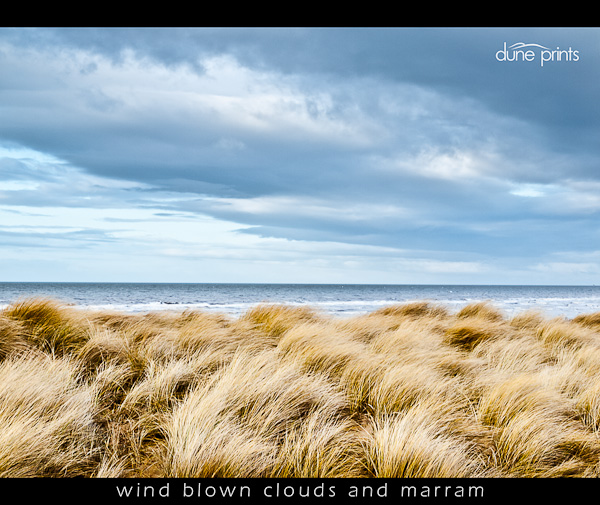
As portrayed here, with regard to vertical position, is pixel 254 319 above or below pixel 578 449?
above

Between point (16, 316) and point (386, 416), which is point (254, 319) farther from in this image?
point (386, 416)

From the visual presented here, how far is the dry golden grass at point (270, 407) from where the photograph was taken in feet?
8.63

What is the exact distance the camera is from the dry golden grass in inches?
104

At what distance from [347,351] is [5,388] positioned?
3.14 meters
